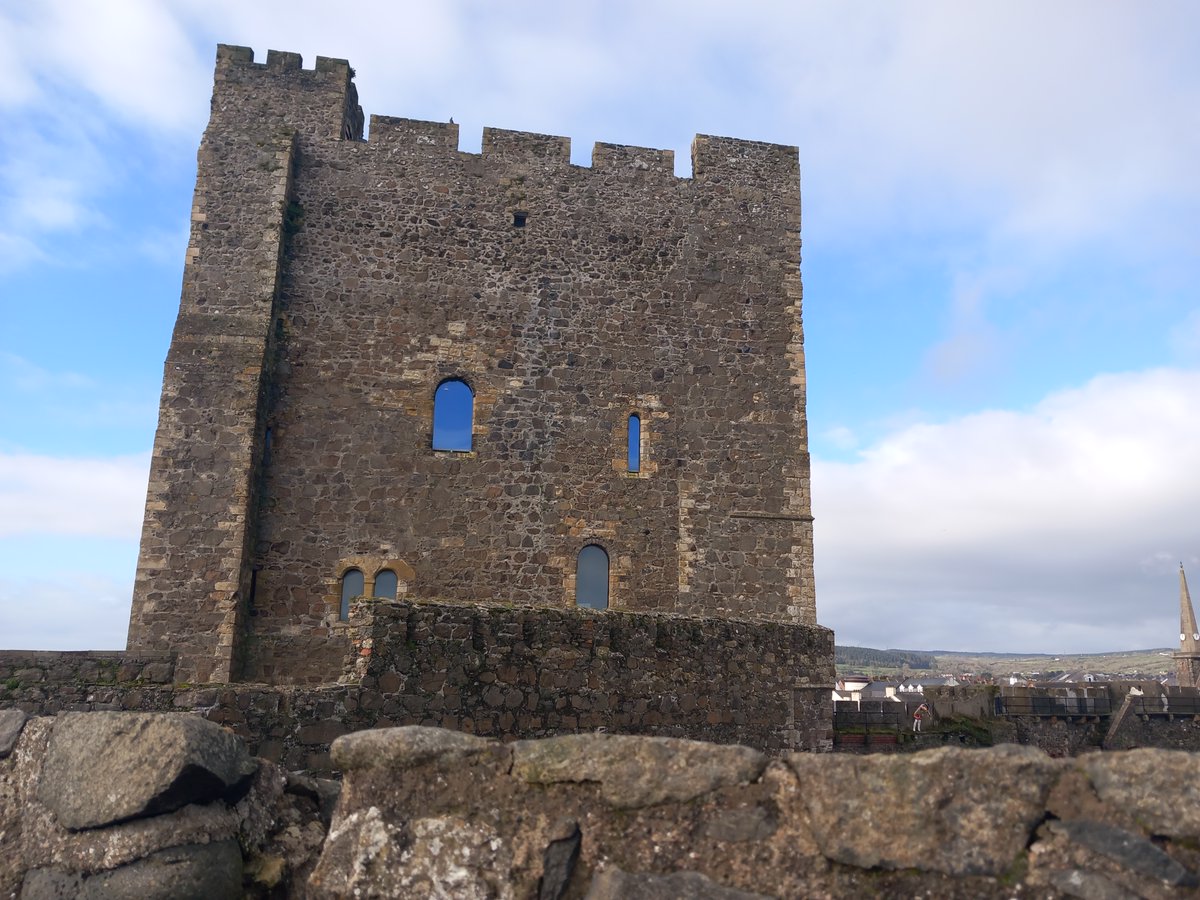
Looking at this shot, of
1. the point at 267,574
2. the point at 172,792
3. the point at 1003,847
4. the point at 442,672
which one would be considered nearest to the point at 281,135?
the point at 267,574

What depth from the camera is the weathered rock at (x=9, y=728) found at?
351 cm

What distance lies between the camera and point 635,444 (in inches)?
669

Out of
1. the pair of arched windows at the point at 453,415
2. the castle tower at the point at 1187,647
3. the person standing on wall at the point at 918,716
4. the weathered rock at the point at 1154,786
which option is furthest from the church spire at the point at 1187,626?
the weathered rock at the point at 1154,786

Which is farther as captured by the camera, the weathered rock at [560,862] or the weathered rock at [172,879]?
the weathered rock at [172,879]

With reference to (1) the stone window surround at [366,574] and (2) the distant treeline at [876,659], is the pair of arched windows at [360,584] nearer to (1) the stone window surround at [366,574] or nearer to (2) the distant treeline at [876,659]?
(1) the stone window surround at [366,574]

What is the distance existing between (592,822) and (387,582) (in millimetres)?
13146

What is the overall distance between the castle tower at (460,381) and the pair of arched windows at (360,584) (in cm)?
5

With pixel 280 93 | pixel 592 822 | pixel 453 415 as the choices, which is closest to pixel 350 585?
pixel 453 415

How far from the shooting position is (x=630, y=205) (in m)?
18.0

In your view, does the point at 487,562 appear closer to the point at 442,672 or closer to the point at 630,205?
the point at 630,205

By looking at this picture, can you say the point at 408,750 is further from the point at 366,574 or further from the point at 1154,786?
the point at 366,574

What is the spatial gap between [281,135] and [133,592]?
26.6 ft

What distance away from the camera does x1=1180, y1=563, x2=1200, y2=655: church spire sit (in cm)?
4366

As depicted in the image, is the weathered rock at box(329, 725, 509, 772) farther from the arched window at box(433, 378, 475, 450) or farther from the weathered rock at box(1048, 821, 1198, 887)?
the arched window at box(433, 378, 475, 450)
